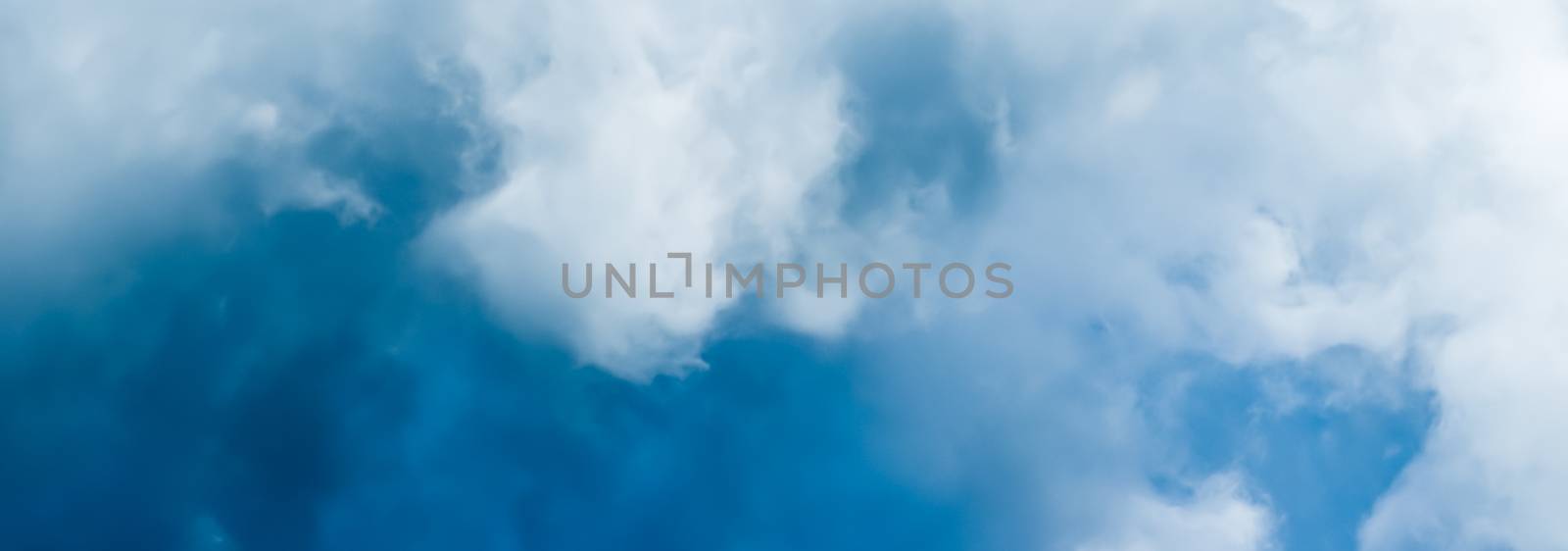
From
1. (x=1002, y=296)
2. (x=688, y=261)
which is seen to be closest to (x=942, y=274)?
(x=1002, y=296)

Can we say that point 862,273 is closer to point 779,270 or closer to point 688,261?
point 779,270

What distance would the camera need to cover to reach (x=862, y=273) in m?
119

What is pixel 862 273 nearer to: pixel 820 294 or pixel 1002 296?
pixel 820 294

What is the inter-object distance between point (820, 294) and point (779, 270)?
15.5ft

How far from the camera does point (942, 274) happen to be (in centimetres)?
11931

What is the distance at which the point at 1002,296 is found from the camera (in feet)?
387

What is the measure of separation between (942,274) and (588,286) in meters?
35.1

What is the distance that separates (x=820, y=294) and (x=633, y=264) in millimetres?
18795

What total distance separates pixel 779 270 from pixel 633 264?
570 inches

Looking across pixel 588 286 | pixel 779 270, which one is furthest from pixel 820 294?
pixel 588 286

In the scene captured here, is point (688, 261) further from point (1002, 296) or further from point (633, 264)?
point (1002, 296)

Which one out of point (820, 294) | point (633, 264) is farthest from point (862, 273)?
point (633, 264)

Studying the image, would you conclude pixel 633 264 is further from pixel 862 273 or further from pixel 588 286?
pixel 862 273

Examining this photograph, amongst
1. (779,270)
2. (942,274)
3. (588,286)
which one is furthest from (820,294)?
(588,286)
